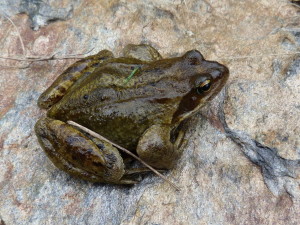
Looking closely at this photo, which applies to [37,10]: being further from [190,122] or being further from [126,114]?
[190,122]

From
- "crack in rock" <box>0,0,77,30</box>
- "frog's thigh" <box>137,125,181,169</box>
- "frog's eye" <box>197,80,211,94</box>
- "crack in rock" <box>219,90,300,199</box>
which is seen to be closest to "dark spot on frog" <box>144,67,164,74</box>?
"frog's eye" <box>197,80,211,94</box>

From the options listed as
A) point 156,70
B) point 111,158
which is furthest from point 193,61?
point 111,158

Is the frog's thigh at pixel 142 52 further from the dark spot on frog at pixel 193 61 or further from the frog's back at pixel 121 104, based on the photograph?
the dark spot on frog at pixel 193 61

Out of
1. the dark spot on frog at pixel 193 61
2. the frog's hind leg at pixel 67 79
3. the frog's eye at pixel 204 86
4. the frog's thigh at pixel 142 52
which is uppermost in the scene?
the dark spot on frog at pixel 193 61

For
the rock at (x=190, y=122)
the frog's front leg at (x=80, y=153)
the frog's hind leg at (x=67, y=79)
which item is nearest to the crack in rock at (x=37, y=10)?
the rock at (x=190, y=122)

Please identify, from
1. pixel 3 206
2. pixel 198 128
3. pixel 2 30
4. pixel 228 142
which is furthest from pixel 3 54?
pixel 228 142
